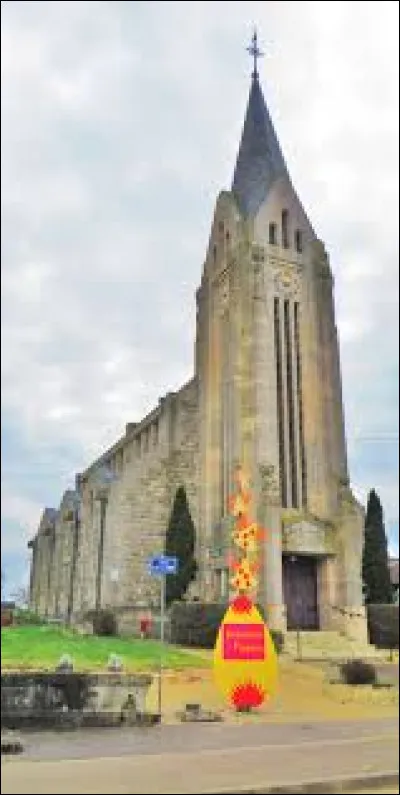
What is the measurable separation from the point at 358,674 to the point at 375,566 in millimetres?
14604

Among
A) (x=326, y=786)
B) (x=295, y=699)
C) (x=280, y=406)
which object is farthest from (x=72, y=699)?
(x=280, y=406)

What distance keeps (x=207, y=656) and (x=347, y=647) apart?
793 cm

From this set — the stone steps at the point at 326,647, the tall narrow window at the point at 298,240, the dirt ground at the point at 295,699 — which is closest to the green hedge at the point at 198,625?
the stone steps at the point at 326,647

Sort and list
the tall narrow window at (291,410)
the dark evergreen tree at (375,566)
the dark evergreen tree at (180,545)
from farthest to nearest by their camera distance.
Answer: the dark evergreen tree at (375,566) → the tall narrow window at (291,410) → the dark evergreen tree at (180,545)

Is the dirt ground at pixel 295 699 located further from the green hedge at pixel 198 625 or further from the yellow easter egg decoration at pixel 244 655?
the green hedge at pixel 198 625

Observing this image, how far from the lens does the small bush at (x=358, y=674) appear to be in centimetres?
2208

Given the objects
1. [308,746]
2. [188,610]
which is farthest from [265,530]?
[308,746]

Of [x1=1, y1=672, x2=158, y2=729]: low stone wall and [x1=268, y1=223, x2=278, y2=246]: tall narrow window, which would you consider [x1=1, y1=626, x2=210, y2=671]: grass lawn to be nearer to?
[x1=1, y1=672, x2=158, y2=729]: low stone wall

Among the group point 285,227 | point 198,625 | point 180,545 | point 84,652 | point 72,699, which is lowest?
point 84,652

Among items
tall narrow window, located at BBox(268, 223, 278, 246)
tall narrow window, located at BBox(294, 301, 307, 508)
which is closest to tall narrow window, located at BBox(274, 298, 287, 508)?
tall narrow window, located at BBox(294, 301, 307, 508)

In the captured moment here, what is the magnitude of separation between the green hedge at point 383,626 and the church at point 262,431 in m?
1.13

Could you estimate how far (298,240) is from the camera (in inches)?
1603

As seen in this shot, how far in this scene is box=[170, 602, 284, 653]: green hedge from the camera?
28781mm

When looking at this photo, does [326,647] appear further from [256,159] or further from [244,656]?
[256,159]
